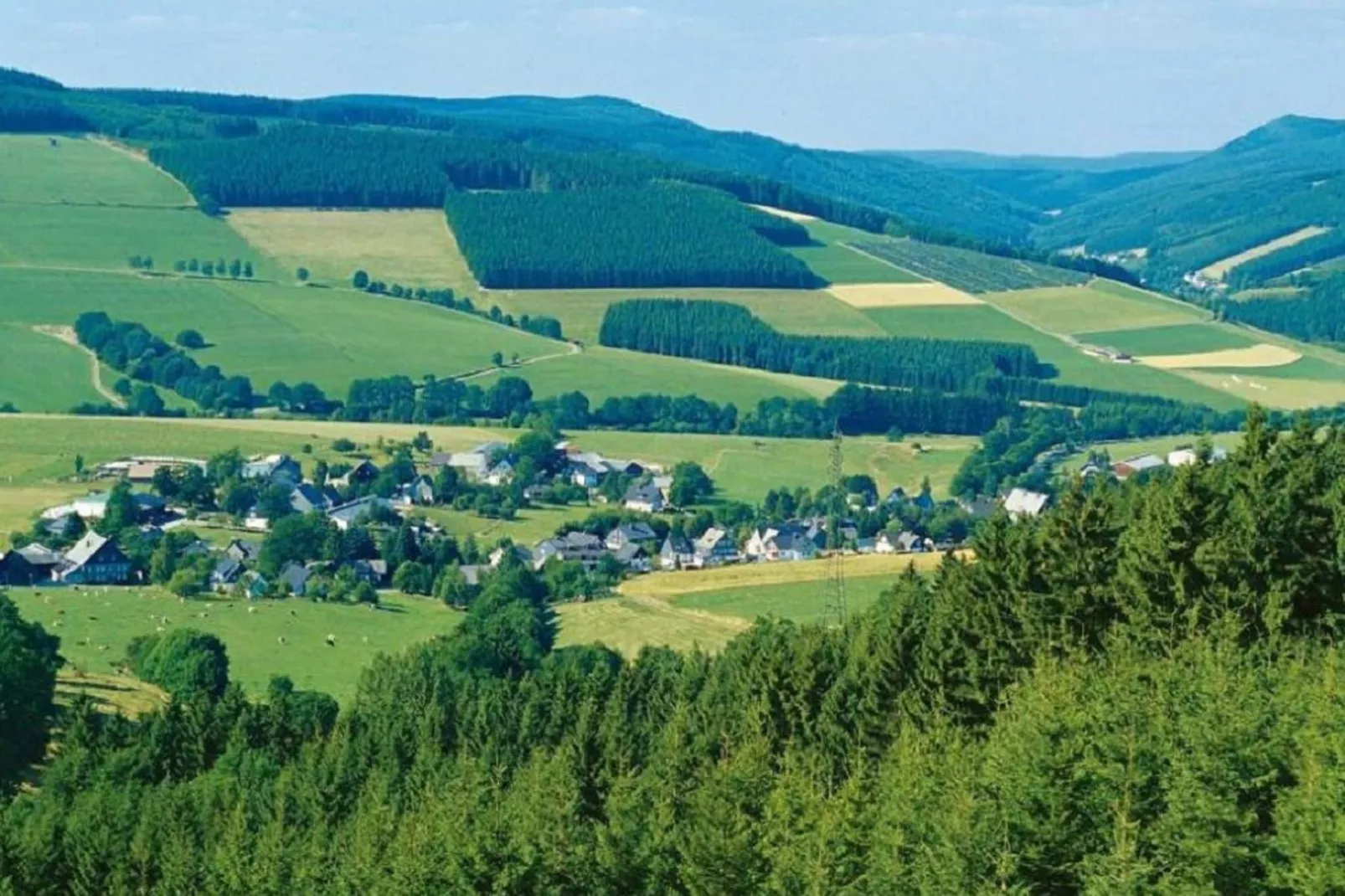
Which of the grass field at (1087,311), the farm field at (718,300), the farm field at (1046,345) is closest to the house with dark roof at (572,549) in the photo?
the farm field at (1046,345)

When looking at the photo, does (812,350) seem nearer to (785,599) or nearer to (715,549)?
(715,549)

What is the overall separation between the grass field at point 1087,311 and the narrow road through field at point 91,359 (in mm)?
73132

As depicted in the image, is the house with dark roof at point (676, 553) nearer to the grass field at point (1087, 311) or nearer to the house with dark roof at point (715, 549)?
the house with dark roof at point (715, 549)

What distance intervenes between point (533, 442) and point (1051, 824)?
3602 inches

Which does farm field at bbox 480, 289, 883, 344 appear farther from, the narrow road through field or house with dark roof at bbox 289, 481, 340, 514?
house with dark roof at bbox 289, 481, 340, 514

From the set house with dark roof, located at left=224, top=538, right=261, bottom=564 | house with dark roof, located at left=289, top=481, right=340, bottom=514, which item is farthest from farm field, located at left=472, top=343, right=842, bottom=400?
house with dark roof, located at left=224, top=538, right=261, bottom=564

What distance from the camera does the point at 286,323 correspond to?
512 ft

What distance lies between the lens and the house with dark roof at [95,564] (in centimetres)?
9019

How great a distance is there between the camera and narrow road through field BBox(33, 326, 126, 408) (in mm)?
135375

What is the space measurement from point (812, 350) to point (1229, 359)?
103 ft

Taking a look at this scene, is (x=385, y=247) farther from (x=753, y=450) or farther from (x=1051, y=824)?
(x=1051, y=824)

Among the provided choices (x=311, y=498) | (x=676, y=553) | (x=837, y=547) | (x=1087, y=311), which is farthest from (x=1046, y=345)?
(x=311, y=498)

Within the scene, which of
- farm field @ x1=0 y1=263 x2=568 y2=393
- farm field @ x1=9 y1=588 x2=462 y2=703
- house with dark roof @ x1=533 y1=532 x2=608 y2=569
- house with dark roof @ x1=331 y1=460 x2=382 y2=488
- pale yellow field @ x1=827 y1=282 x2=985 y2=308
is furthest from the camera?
pale yellow field @ x1=827 y1=282 x2=985 y2=308

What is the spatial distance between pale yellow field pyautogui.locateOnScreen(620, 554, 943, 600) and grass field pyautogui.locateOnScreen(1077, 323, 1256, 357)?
88.2 m
